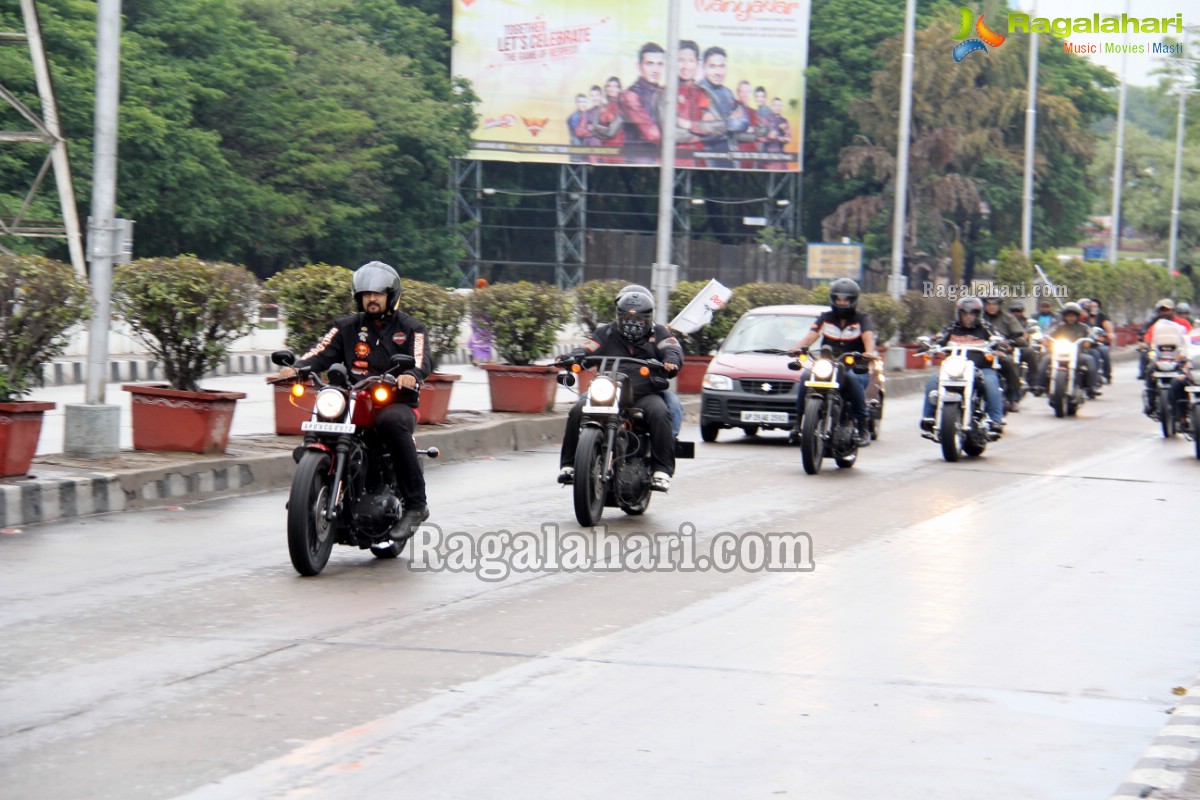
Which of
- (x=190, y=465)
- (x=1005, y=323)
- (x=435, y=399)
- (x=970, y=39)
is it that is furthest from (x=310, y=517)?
(x=970, y=39)

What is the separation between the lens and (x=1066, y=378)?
25.7m

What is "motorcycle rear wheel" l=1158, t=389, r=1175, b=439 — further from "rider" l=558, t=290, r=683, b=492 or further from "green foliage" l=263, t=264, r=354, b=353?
"rider" l=558, t=290, r=683, b=492

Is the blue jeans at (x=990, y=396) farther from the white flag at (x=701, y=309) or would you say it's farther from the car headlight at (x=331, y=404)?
the car headlight at (x=331, y=404)

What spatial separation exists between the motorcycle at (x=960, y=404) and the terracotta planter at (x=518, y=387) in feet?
13.9

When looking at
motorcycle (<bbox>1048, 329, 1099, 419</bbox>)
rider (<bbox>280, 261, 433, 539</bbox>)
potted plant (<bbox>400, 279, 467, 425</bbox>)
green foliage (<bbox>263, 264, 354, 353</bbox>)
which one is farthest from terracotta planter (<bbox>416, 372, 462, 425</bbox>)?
motorcycle (<bbox>1048, 329, 1099, 419</bbox>)

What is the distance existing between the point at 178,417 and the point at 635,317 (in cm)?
387

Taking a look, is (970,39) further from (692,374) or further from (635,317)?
(635,317)

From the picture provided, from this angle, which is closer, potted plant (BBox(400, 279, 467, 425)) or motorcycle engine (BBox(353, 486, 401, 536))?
motorcycle engine (BBox(353, 486, 401, 536))

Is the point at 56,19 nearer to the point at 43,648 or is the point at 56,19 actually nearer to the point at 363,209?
the point at 363,209

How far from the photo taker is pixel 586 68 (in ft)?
196

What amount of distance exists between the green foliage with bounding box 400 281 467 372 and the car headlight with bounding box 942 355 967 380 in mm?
5014

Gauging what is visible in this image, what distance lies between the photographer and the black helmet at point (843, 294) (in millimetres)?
16500

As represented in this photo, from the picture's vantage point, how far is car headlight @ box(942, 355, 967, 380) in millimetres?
17672

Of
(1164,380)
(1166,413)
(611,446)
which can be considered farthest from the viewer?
(1166,413)
